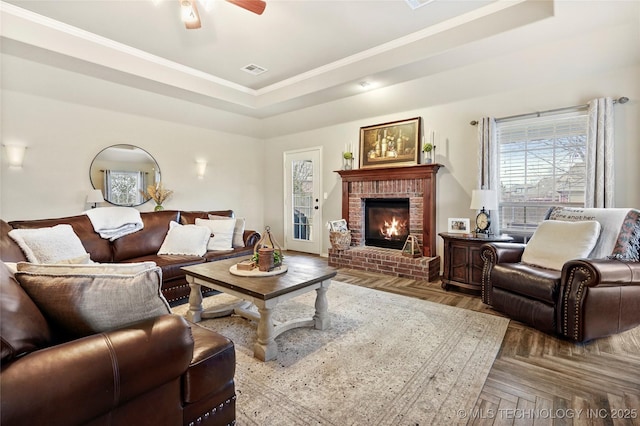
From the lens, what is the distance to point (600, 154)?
10.5 ft

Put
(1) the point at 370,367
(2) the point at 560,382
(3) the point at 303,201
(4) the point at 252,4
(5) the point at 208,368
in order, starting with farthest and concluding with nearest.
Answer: (3) the point at 303,201, (4) the point at 252,4, (1) the point at 370,367, (2) the point at 560,382, (5) the point at 208,368

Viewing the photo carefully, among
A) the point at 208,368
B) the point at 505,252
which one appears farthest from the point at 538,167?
the point at 208,368

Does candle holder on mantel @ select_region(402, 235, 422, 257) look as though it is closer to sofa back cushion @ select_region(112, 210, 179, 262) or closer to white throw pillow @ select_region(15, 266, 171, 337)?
sofa back cushion @ select_region(112, 210, 179, 262)

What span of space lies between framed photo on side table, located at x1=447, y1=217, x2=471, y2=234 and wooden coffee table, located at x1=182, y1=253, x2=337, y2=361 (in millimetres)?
2367

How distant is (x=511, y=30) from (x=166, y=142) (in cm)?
509

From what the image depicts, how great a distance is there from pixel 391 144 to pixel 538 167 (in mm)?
1984

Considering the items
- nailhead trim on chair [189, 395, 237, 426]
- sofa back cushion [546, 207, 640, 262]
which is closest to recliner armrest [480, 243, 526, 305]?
sofa back cushion [546, 207, 640, 262]

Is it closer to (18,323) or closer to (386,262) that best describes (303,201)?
(386,262)

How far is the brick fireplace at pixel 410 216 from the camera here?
173 inches

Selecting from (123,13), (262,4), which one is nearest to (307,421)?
(262,4)

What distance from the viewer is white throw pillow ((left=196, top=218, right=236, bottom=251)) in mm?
3927

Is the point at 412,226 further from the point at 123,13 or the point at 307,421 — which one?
the point at 123,13

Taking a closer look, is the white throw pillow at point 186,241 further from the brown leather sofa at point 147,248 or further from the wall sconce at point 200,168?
the wall sconce at point 200,168

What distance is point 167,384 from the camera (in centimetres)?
118
